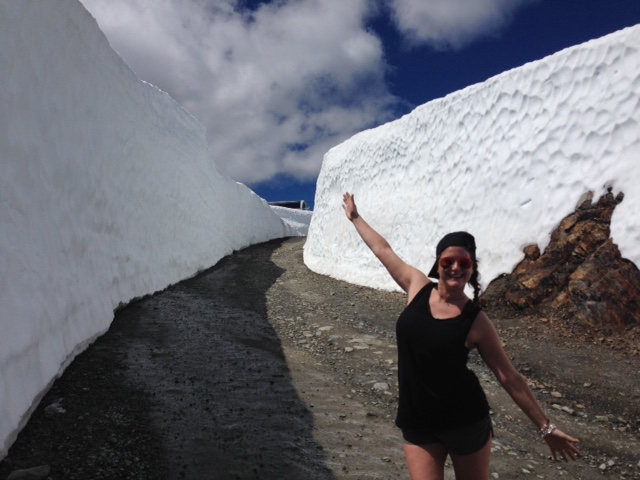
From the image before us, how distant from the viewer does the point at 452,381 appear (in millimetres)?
1953

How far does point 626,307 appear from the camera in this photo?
5.59 metres

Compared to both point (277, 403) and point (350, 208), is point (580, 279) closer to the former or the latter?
point (277, 403)

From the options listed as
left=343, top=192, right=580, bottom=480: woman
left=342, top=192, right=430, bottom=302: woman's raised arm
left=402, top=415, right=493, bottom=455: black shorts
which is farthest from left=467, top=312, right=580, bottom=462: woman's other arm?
left=342, top=192, right=430, bottom=302: woman's raised arm

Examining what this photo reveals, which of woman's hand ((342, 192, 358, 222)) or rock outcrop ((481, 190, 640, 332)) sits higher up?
rock outcrop ((481, 190, 640, 332))

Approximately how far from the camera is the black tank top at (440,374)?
1942 mm

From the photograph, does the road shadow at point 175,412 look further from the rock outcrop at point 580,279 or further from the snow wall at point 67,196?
the rock outcrop at point 580,279

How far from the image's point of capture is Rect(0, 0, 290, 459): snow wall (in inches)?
143

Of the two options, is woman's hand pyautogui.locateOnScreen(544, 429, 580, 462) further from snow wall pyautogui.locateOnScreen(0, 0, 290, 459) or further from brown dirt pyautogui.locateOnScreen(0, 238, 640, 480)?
snow wall pyautogui.locateOnScreen(0, 0, 290, 459)

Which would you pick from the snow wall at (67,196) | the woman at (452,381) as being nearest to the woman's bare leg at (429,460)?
the woman at (452,381)

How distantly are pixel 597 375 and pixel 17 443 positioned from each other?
5.44m

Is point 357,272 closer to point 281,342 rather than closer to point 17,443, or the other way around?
point 281,342

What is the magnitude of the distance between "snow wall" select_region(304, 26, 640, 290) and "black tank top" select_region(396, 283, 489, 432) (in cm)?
505

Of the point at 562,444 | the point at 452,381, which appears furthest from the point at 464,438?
the point at 562,444

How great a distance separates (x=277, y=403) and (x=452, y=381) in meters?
2.76
